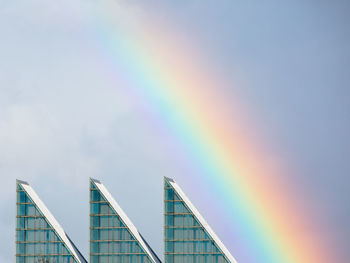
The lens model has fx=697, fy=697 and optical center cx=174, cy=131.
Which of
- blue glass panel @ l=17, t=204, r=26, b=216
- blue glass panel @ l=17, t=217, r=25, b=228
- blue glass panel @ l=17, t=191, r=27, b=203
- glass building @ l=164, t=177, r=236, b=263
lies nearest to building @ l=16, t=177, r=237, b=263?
glass building @ l=164, t=177, r=236, b=263

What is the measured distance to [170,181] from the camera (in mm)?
98938

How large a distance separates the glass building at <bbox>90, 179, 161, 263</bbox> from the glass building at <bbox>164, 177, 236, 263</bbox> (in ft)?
11.8

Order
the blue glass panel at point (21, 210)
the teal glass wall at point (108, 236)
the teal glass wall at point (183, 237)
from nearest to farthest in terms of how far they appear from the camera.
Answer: the teal glass wall at point (183, 237)
the teal glass wall at point (108, 236)
the blue glass panel at point (21, 210)

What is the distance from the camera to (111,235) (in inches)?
3893

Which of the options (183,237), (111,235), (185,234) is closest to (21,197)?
(111,235)

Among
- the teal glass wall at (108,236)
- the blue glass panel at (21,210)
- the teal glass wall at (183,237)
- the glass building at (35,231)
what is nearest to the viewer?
the teal glass wall at (183,237)

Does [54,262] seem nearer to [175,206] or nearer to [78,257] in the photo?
[78,257]

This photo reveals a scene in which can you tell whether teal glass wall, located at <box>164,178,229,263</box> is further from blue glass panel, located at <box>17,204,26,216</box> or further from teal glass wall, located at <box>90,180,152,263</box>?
blue glass panel, located at <box>17,204,26,216</box>

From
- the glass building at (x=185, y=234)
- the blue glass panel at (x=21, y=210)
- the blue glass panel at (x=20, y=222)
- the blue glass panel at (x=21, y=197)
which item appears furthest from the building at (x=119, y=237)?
the blue glass panel at (x=21, y=210)

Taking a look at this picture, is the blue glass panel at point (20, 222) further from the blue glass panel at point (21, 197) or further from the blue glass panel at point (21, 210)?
the blue glass panel at point (21, 197)

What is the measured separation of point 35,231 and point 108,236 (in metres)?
10.8

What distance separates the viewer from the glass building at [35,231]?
99.7 m

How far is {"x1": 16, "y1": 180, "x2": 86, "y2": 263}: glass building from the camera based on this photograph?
99688 mm

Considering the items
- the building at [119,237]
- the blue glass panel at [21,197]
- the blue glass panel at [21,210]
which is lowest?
the building at [119,237]
